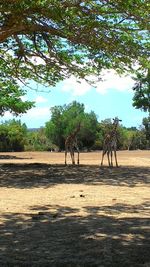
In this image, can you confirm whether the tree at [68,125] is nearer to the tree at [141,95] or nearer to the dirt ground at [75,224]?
the tree at [141,95]

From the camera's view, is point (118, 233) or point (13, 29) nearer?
point (118, 233)

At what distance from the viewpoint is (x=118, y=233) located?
274 inches

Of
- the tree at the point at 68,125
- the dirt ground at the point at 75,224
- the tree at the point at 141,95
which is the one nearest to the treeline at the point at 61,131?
the tree at the point at 68,125

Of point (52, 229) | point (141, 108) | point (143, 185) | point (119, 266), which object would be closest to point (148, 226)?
point (52, 229)

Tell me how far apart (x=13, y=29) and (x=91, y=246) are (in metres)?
7.99

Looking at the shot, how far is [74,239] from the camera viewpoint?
6.63 meters

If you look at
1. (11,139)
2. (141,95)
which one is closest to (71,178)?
(141,95)

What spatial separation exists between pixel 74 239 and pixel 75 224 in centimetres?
116

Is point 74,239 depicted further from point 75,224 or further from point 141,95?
point 141,95

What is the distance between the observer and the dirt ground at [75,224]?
579 cm

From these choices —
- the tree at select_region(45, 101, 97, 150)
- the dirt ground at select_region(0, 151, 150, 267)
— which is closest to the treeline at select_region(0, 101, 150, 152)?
the tree at select_region(45, 101, 97, 150)

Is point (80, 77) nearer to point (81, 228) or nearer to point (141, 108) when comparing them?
point (81, 228)

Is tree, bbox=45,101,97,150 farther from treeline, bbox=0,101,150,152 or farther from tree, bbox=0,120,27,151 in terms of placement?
tree, bbox=0,120,27,151

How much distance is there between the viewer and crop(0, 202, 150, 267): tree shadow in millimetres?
5668
